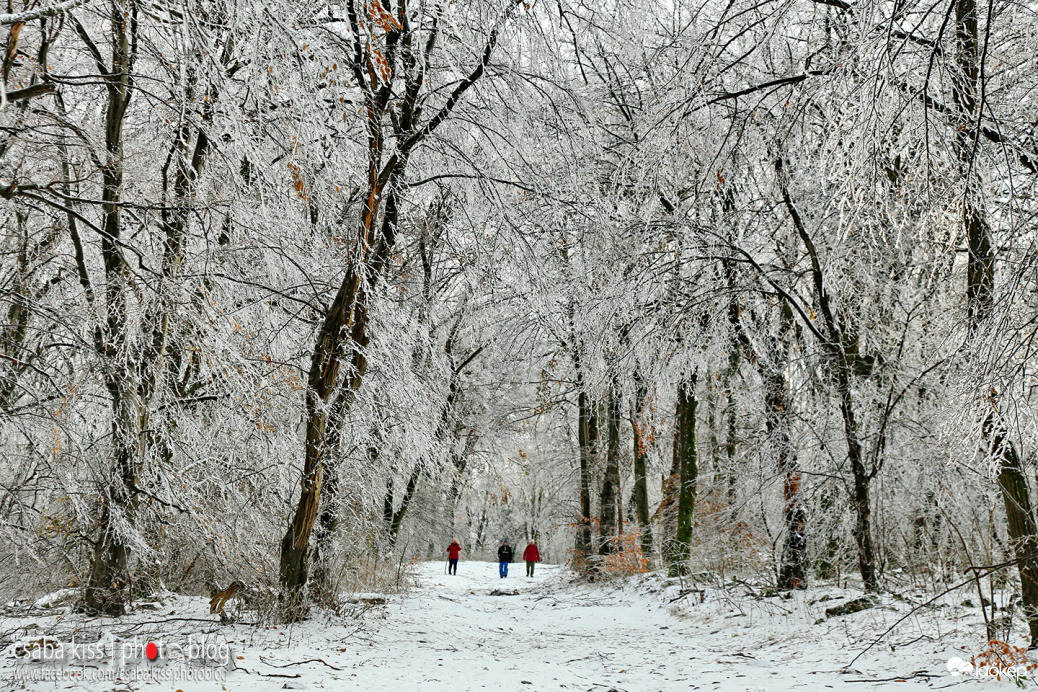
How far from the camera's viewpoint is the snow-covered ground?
4711 mm

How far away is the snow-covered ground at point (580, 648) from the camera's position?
15.5 feet

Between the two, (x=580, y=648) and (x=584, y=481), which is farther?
(x=584, y=481)

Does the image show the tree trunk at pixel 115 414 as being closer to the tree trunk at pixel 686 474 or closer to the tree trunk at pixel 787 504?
the tree trunk at pixel 787 504

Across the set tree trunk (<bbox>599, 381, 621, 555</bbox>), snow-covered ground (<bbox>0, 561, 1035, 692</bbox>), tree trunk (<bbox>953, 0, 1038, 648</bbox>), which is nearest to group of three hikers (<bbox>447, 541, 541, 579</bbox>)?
tree trunk (<bbox>599, 381, 621, 555</bbox>)

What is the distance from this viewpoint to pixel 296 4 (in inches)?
174

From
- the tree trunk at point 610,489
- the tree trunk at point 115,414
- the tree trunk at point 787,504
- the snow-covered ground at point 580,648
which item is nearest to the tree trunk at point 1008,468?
the snow-covered ground at point 580,648

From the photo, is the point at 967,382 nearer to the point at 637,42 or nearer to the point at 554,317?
the point at 554,317

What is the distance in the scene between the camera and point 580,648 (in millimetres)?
7066

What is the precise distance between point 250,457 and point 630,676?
12.7 ft

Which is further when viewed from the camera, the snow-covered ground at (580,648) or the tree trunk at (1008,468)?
the snow-covered ground at (580,648)

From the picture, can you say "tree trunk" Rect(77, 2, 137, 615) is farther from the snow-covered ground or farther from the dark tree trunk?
the dark tree trunk

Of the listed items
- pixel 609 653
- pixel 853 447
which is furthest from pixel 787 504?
pixel 609 653

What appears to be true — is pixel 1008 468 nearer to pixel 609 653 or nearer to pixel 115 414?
pixel 609 653

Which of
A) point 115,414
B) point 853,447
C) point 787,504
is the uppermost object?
point 115,414
